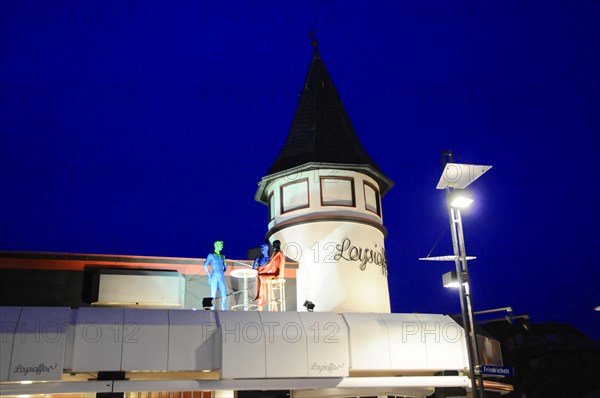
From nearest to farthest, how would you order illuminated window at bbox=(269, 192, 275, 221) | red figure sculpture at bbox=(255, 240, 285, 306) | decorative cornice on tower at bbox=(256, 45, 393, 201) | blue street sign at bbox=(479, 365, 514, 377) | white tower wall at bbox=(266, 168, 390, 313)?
blue street sign at bbox=(479, 365, 514, 377), red figure sculpture at bbox=(255, 240, 285, 306), white tower wall at bbox=(266, 168, 390, 313), decorative cornice on tower at bbox=(256, 45, 393, 201), illuminated window at bbox=(269, 192, 275, 221)

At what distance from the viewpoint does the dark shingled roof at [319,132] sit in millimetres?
24109

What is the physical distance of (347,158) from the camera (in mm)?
24016

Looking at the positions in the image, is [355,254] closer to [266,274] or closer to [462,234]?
[266,274]

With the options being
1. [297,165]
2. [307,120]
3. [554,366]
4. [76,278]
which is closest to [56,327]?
[76,278]

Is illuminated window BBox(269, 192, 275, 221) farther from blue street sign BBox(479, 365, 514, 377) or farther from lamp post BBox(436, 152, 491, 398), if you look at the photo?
blue street sign BBox(479, 365, 514, 377)

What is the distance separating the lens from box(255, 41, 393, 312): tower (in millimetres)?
22000

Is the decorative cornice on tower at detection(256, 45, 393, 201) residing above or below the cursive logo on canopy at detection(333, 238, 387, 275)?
above

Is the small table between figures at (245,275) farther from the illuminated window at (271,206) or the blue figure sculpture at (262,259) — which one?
the illuminated window at (271,206)

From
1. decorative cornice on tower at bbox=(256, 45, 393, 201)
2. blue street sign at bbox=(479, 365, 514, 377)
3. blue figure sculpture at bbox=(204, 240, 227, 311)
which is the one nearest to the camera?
blue street sign at bbox=(479, 365, 514, 377)

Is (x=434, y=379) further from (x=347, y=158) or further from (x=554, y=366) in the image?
(x=554, y=366)

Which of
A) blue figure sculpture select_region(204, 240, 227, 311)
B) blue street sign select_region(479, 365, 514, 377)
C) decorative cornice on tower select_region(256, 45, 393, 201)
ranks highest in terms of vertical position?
decorative cornice on tower select_region(256, 45, 393, 201)

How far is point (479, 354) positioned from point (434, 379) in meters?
1.36

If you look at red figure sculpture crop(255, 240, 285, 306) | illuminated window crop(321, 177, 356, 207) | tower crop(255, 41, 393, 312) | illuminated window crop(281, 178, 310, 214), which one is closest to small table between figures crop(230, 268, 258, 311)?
red figure sculpture crop(255, 240, 285, 306)

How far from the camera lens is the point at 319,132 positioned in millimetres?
25344
